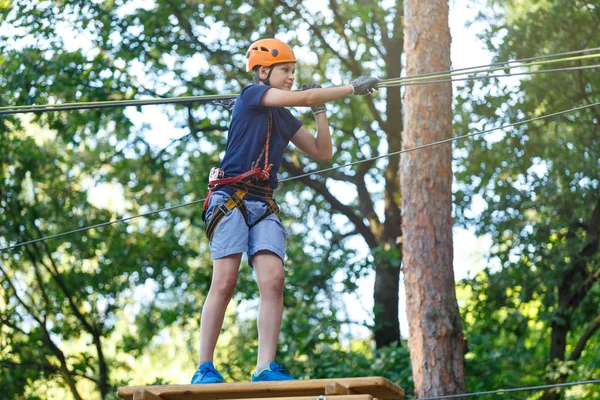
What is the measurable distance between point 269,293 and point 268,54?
1.12 meters

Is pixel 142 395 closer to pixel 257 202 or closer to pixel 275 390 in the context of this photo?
pixel 275 390

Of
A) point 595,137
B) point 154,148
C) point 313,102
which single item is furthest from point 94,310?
point 313,102

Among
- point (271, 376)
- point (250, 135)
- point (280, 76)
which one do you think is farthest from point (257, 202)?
point (271, 376)

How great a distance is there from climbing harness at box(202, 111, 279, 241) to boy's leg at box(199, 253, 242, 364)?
0.53ft

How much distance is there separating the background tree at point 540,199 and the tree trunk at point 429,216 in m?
3.36

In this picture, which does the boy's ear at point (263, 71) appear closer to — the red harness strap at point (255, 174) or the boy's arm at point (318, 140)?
the red harness strap at point (255, 174)

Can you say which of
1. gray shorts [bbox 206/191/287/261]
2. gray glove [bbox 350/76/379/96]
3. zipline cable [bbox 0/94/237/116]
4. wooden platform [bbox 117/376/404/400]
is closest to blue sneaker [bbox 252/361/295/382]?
wooden platform [bbox 117/376/404/400]

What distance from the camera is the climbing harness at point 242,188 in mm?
4164

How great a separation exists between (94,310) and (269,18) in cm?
520

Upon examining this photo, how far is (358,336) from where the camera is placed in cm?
1384

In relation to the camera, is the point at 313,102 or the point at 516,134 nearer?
the point at 313,102

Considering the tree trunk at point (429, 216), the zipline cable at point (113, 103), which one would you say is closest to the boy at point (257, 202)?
the zipline cable at point (113, 103)

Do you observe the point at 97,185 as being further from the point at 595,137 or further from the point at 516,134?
the point at 595,137

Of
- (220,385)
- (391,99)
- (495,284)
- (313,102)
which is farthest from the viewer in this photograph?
(391,99)
